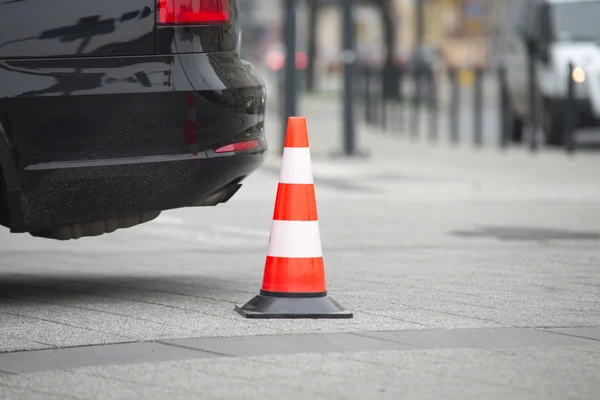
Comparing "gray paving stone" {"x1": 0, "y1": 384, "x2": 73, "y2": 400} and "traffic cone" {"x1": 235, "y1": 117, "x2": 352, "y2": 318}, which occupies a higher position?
"traffic cone" {"x1": 235, "y1": 117, "x2": 352, "y2": 318}

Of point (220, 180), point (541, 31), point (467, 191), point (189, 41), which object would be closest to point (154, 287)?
point (220, 180)

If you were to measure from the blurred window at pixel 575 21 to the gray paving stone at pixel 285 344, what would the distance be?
1503 cm

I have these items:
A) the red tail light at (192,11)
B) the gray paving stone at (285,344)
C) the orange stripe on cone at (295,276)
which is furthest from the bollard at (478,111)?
the gray paving stone at (285,344)

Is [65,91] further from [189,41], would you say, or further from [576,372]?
[576,372]

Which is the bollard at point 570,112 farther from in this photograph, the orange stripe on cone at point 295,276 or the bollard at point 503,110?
the orange stripe on cone at point 295,276

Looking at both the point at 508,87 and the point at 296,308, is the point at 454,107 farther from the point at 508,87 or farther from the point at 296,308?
the point at 296,308

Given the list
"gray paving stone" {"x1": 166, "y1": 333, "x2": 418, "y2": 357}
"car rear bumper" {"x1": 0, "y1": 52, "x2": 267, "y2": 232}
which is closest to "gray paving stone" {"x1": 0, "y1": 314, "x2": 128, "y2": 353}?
"gray paving stone" {"x1": 166, "y1": 333, "x2": 418, "y2": 357}

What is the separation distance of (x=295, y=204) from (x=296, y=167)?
16 cm

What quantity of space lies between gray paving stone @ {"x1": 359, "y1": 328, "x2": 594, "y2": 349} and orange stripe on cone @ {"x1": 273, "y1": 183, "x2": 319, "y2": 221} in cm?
69

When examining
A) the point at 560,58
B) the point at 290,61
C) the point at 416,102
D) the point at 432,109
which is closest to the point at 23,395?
the point at 290,61

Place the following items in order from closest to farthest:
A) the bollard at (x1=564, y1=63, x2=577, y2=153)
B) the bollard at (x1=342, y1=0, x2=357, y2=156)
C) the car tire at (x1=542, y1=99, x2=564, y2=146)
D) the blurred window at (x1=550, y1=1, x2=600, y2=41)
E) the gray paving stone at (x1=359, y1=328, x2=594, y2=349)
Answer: the gray paving stone at (x1=359, y1=328, x2=594, y2=349)
the bollard at (x1=342, y1=0, x2=357, y2=156)
the bollard at (x1=564, y1=63, x2=577, y2=153)
the car tire at (x1=542, y1=99, x2=564, y2=146)
the blurred window at (x1=550, y1=1, x2=600, y2=41)

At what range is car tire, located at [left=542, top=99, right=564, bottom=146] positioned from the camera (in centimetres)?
1947

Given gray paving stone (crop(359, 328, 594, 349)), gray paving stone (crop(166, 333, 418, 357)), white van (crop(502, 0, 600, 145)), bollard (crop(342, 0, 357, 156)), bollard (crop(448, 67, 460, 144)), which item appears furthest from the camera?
bollard (crop(448, 67, 460, 144))

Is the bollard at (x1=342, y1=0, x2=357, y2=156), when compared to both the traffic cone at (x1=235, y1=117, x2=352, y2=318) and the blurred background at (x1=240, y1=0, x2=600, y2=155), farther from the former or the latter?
the traffic cone at (x1=235, y1=117, x2=352, y2=318)
